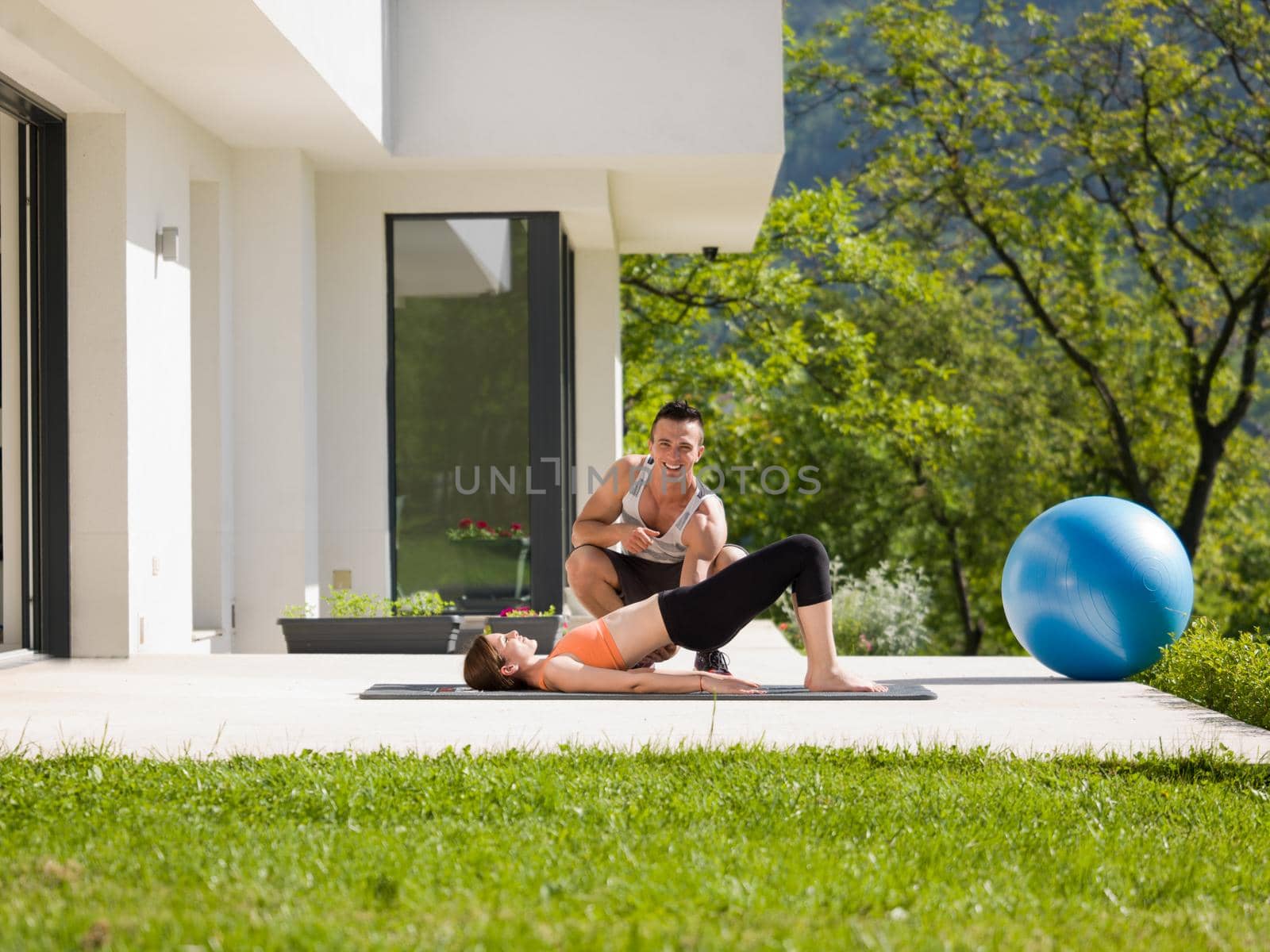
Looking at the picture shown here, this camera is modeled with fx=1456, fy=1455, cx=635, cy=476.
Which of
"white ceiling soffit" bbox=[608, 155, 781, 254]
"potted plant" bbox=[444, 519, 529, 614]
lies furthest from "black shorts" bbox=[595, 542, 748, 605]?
"white ceiling soffit" bbox=[608, 155, 781, 254]

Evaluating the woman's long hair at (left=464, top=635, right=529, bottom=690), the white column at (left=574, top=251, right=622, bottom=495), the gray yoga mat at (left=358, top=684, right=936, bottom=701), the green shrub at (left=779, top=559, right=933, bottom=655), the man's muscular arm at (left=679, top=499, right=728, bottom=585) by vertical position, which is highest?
the white column at (left=574, top=251, right=622, bottom=495)

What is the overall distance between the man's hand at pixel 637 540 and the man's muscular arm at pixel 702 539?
0.19 metres

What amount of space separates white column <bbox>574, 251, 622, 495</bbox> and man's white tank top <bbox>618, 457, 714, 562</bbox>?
7152 mm

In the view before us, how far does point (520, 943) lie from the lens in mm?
2609

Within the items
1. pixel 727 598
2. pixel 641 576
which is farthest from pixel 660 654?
pixel 727 598

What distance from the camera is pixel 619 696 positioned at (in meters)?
5.98

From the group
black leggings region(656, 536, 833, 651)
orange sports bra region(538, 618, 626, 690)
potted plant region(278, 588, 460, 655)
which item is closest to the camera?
black leggings region(656, 536, 833, 651)

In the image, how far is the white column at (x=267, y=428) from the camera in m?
9.66

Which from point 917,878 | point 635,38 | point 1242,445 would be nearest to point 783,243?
point 635,38

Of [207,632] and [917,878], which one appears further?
[207,632]

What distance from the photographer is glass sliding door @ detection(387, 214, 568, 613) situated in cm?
1055

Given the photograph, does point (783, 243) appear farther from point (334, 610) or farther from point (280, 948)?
point (280, 948)

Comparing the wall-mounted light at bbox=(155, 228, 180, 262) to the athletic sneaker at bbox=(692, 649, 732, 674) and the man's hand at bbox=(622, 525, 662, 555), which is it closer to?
the man's hand at bbox=(622, 525, 662, 555)

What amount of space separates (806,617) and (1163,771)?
1.64 metres
